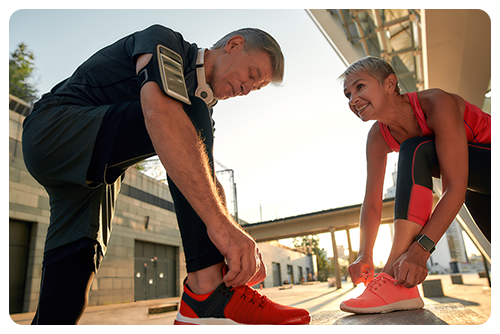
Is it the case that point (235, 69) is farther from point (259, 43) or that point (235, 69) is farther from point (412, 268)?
point (412, 268)

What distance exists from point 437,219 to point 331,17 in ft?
25.9

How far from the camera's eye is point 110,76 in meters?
1.14

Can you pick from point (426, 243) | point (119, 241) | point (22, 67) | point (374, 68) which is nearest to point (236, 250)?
point (426, 243)

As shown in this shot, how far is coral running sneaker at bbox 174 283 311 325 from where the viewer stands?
808 millimetres

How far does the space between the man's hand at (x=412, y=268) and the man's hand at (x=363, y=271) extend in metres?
0.29

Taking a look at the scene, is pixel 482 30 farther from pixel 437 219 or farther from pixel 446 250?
pixel 446 250

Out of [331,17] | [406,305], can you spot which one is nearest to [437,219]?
[406,305]

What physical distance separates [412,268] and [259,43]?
105 centimetres

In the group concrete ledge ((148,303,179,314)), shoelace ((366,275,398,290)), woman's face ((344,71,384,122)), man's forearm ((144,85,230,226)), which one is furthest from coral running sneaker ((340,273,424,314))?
concrete ledge ((148,303,179,314))

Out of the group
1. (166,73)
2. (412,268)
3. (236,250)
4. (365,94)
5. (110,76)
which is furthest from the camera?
(365,94)

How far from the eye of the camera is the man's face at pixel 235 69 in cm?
123

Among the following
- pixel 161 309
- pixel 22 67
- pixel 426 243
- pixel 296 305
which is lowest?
pixel 296 305

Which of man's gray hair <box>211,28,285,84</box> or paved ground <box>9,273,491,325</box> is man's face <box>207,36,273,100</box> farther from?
paved ground <box>9,273,491,325</box>
